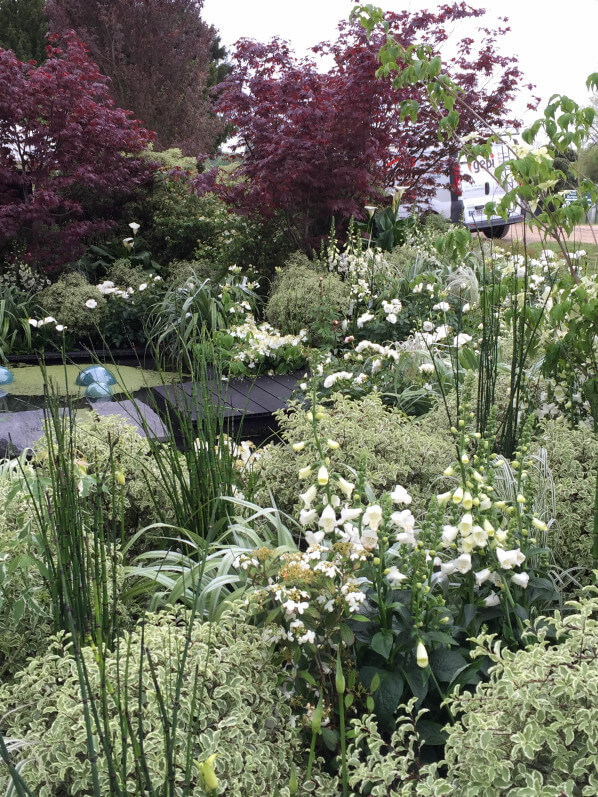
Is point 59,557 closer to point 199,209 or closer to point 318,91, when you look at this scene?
point 318,91

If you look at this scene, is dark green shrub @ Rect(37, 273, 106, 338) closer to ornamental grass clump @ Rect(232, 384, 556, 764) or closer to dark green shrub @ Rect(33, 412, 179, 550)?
dark green shrub @ Rect(33, 412, 179, 550)

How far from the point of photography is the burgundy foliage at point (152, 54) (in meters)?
12.0

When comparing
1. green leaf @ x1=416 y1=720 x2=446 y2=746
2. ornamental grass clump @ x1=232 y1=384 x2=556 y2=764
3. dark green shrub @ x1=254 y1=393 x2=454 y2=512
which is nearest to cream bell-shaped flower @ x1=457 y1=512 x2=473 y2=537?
ornamental grass clump @ x1=232 y1=384 x2=556 y2=764

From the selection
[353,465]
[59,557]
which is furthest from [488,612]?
[59,557]

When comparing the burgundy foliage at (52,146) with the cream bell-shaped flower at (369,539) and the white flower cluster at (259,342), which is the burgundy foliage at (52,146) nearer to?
the white flower cluster at (259,342)

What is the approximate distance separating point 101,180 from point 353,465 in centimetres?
525

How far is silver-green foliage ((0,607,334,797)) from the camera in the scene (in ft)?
3.82

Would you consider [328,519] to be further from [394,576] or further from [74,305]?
[74,305]

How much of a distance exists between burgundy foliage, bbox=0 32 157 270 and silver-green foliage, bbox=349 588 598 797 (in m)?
6.13

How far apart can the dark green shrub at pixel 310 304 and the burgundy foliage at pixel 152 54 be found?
767 centimetres

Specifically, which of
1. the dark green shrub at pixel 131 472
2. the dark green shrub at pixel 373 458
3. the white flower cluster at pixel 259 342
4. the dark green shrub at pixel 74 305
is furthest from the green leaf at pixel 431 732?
the dark green shrub at pixel 74 305

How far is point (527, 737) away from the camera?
Answer: 103 centimetres

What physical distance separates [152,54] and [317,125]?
8.36 metres

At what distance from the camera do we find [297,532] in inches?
94.0
